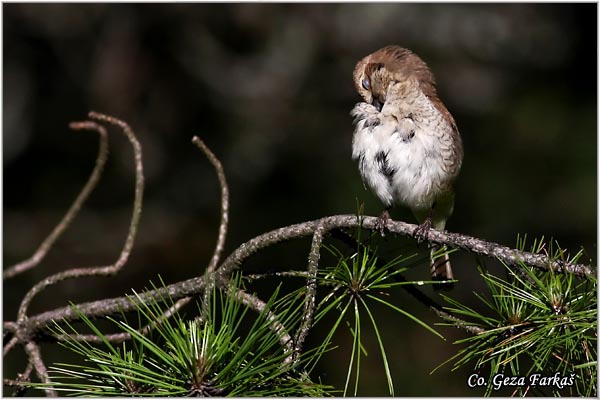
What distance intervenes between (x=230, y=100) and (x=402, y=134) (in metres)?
4.13

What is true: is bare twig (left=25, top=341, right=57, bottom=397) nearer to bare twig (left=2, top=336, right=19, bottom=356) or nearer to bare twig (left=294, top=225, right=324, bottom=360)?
bare twig (left=2, top=336, right=19, bottom=356)

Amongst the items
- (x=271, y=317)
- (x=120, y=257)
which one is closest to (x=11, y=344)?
(x=120, y=257)

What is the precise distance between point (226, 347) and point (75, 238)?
17.4 feet

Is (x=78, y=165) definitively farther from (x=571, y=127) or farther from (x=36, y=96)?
(x=571, y=127)

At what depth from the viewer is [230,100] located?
709cm

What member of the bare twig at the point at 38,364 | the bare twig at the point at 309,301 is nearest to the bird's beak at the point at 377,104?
the bare twig at the point at 309,301

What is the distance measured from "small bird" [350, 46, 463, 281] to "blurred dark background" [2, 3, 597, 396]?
3.02 meters

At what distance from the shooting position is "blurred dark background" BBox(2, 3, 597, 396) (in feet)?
21.6

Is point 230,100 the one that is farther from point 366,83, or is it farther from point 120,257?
point 120,257

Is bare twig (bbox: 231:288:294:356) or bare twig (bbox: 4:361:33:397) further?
bare twig (bbox: 4:361:33:397)

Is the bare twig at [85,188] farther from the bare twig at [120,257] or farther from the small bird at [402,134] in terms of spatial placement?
the small bird at [402,134]

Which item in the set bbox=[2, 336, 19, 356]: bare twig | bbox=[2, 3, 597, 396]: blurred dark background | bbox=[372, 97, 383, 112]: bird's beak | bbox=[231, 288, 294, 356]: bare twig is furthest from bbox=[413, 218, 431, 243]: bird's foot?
bbox=[2, 3, 597, 396]: blurred dark background

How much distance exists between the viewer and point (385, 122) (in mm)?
3156

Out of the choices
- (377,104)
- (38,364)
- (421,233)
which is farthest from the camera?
(377,104)
